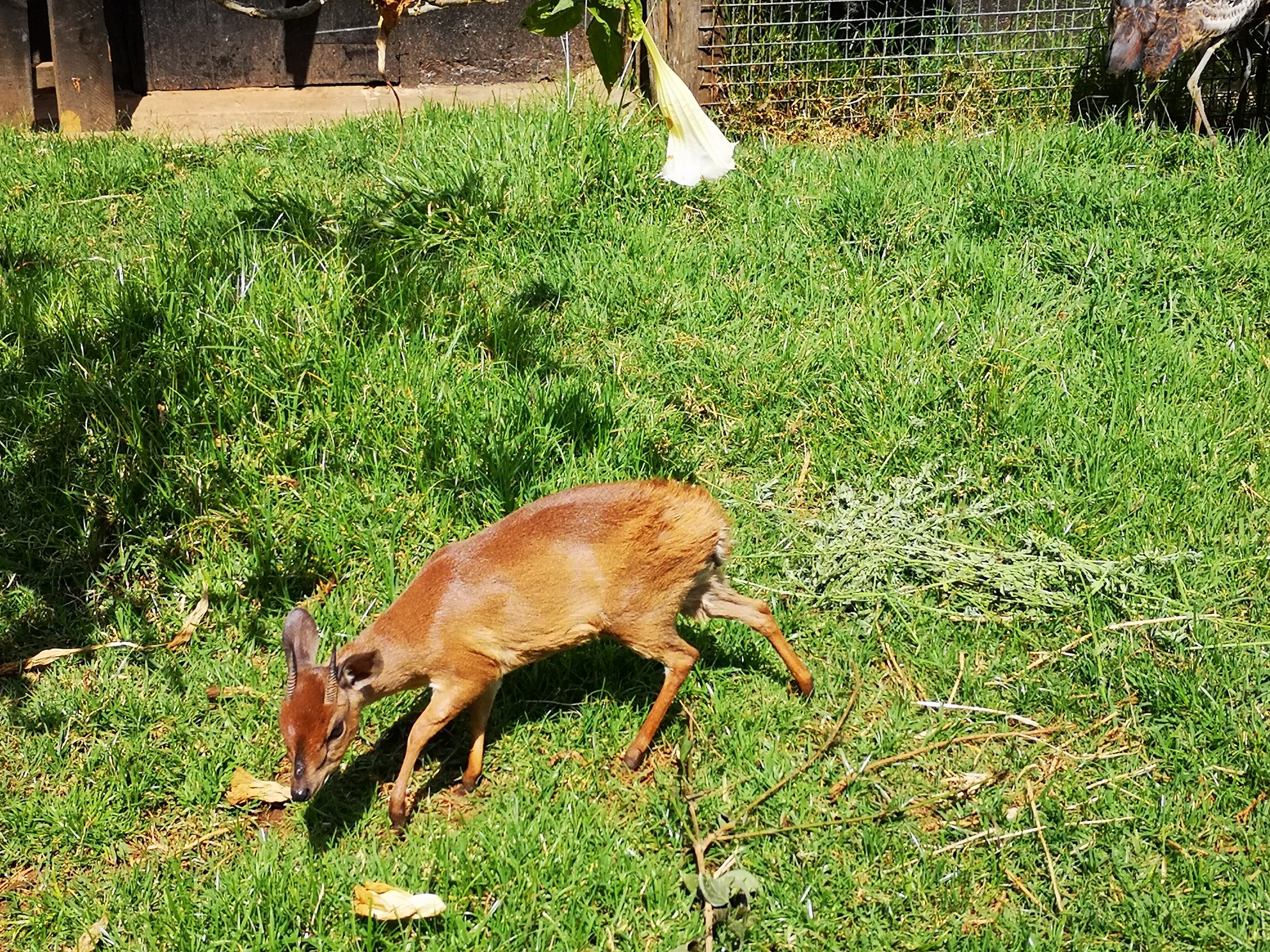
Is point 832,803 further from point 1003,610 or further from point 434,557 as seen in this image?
point 434,557

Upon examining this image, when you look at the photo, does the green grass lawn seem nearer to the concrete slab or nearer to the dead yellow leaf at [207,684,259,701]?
the dead yellow leaf at [207,684,259,701]

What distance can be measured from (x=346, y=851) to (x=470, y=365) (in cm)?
196

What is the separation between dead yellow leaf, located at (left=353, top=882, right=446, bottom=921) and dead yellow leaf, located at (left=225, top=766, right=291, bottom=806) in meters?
0.51

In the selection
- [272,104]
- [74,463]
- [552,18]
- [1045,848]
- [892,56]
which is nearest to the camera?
[552,18]

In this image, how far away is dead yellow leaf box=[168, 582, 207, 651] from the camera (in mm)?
3955

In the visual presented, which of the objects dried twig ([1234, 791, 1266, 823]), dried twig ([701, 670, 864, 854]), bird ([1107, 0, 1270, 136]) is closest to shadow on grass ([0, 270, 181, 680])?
dried twig ([701, 670, 864, 854])

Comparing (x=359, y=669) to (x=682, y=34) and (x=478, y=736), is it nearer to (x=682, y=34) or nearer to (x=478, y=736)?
(x=478, y=736)

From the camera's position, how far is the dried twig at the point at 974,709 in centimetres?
358

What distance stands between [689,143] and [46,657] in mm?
3021

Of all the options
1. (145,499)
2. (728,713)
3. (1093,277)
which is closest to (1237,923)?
(728,713)

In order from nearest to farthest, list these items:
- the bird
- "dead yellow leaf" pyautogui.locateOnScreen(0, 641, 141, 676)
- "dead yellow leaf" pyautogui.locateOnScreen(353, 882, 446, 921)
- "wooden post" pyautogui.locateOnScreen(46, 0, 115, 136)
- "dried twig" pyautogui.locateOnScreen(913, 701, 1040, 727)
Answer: "dead yellow leaf" pyautogui.locateOnScreen(353, 882, 446, 921) < "dried twig" pyautogui.locateOnScreen(913, 701, 1040, 727) < "dead yellow leaf" pyautogui.locateOnScreen(0, 641, 141, 676) < the bird < "wooden post" pyautogui.locateOnScreen(46, 0, 115, 136)

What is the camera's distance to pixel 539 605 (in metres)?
3.45

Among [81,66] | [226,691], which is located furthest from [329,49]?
[226,691]

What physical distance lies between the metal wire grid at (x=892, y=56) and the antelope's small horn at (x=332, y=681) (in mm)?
4535
